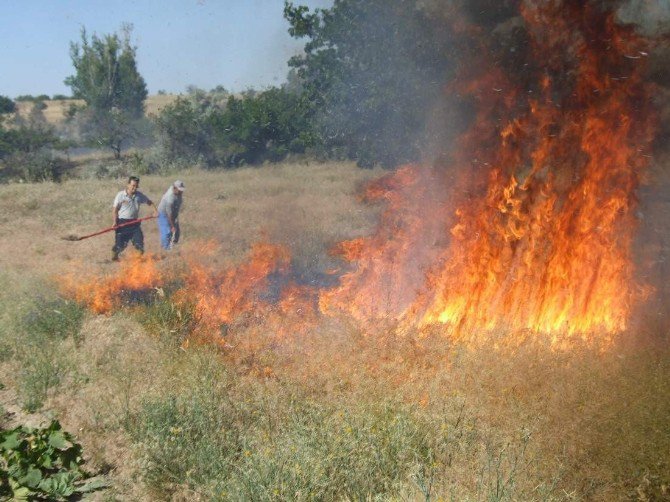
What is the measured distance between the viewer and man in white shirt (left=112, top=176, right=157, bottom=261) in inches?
508


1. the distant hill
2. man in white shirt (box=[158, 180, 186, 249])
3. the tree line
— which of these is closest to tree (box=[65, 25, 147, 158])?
the tree line

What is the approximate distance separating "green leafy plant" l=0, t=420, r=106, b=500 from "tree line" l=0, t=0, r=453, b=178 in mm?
9682

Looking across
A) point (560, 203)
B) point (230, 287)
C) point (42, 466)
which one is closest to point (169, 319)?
point (230, 287)

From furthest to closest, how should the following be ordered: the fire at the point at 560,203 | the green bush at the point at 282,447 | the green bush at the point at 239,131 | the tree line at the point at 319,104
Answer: the green bush at the point at 239,131 < the tree line at the point at 319,104 < the fire at the point at 560,203 < the green bush at the point at 282,447

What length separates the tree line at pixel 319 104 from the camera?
52.1ft

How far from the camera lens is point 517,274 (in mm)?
8273

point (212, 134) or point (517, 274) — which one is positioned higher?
point (212, 134)

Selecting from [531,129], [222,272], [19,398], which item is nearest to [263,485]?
[19,398]

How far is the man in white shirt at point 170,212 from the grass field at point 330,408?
3.93 metres

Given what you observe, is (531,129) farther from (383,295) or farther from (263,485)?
(263,485)

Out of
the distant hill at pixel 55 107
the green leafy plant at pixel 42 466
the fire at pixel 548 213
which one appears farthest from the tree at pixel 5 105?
the green leafy plant at pixel 42 466

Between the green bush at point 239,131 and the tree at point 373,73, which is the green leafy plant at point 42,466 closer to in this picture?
the tree at point 373,73

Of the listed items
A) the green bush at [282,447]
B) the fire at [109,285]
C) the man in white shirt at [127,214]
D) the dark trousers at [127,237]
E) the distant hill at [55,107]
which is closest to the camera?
the green bush at [282,447]

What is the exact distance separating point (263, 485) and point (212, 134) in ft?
99.4
